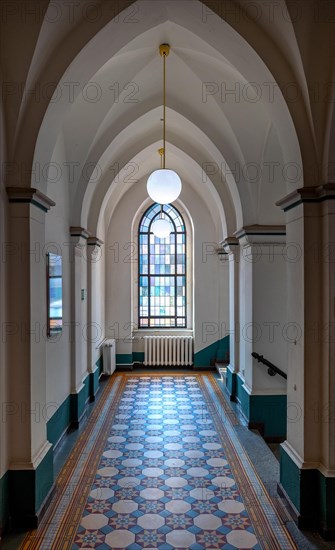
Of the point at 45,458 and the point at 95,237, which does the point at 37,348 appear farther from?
the point at 95,237

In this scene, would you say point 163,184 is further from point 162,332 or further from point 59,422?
point 162,332

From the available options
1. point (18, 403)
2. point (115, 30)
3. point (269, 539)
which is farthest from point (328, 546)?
point (115, 30)

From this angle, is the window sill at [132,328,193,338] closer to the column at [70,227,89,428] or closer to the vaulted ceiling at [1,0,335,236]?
the column at [70,227,89,428]

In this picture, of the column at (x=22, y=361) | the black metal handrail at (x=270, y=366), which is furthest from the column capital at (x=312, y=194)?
the black metal handrail at (x=270, y=366)

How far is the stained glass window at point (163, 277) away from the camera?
12195 millimetres

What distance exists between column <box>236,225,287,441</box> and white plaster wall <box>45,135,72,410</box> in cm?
274

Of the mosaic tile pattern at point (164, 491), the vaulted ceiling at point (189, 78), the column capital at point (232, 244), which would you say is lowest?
the mosaic tile pattern at point (164, 491)

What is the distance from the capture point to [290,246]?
4.43m

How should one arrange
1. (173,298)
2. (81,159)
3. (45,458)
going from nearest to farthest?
(45,458), (81,159), (173,298)

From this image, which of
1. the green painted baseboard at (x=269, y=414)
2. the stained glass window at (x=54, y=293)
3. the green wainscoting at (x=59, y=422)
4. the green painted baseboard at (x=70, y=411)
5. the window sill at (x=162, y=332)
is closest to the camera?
the stained glass window at (x=54, y=293)

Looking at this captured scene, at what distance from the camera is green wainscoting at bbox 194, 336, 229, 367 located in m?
11.3

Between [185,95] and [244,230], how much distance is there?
224 cm

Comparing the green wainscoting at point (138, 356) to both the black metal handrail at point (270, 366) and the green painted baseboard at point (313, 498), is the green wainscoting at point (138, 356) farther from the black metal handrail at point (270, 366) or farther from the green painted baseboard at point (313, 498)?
the green painted baseboard at point (313, 498)

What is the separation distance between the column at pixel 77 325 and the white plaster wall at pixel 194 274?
13.0 feet
